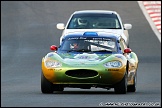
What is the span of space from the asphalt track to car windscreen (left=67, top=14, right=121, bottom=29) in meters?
1.44

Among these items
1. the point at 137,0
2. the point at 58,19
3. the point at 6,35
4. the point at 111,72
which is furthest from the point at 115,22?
the point at 137,0

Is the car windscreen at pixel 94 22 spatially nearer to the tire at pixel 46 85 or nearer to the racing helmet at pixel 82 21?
the racing helmet at pixel 82 21

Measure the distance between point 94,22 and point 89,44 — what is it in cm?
625

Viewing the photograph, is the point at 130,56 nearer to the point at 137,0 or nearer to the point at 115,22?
the point at 115,22

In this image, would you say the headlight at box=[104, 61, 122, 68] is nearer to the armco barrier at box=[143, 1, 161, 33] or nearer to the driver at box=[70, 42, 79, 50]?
the driver at box=[70, 42, 79, 50]

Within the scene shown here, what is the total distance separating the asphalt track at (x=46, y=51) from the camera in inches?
558

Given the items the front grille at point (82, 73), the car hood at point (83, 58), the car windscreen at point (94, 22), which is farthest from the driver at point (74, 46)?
the car windscreen at point (94, 22)

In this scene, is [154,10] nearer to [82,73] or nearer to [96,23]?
[96,23]

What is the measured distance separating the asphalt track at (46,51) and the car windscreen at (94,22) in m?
1.44

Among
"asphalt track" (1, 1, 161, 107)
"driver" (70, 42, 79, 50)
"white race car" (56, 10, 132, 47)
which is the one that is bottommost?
"asphalt track" (1, 1, 161, 107)

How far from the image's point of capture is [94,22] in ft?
74.7

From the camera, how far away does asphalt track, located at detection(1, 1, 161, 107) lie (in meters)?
14.2

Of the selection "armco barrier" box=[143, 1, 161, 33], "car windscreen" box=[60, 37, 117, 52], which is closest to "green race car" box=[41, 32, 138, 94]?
"car windscreen" box=[60, 37, 117, 52]

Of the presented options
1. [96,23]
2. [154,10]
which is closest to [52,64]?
[96,23]
